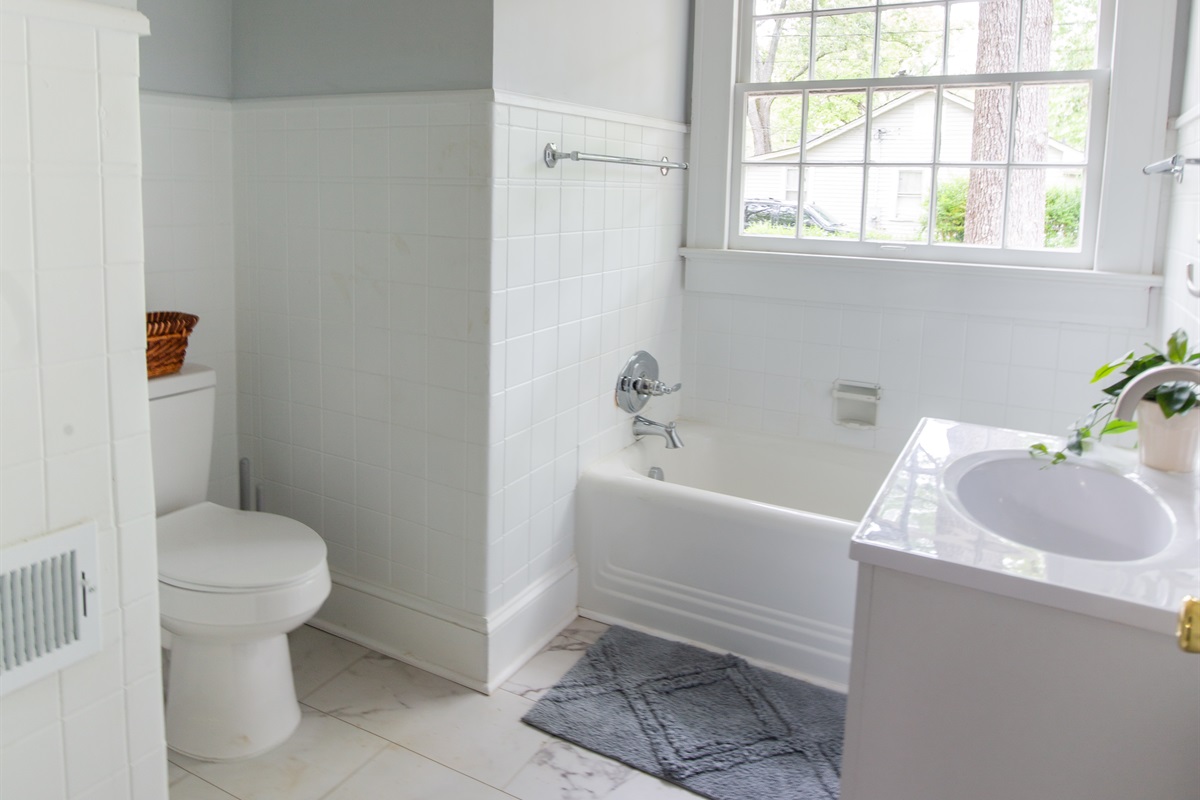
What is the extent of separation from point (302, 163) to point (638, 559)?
144 centimetres

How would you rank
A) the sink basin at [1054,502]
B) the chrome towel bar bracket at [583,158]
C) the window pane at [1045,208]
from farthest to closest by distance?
the window pane at [1045,208], the chrome towel bar bracket at [583,158], the sink basin at [1054,502]

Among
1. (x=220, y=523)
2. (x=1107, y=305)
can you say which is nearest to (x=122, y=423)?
(x=220, y=523)

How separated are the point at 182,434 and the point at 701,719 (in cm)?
149

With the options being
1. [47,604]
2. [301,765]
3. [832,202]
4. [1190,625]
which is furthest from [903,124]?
[47,604]

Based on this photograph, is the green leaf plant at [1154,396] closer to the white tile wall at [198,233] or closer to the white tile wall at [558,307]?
the white tile wall at [558,307]

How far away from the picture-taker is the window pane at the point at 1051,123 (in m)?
2.72

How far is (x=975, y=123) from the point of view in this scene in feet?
9.36

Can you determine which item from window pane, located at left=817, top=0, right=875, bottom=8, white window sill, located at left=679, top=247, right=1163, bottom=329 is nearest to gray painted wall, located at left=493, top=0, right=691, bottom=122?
window pane, located at left=817, top=0, right=875, bottom=8

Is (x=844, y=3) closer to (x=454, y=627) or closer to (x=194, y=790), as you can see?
(x=454, y=627)

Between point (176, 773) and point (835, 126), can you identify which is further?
point (835, 126)

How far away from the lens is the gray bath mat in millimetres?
2098

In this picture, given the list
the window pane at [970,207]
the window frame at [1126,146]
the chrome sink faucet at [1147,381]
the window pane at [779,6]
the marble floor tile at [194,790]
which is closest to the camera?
the chrome sink faucet at [1147,381]

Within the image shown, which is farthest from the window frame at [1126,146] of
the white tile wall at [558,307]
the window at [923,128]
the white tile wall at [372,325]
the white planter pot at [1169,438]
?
the white tile wall at [372,325]

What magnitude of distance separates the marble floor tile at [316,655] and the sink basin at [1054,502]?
166 cm
